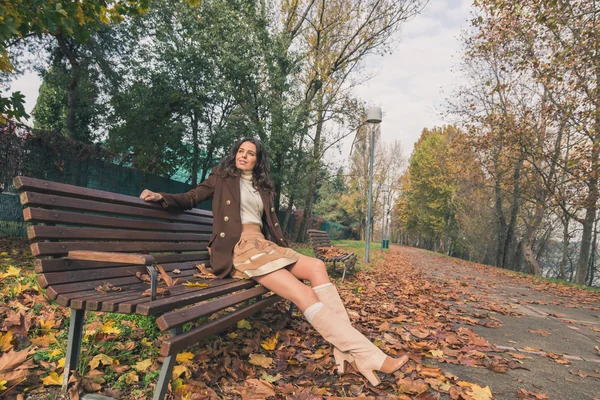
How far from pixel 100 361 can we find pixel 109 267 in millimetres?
586

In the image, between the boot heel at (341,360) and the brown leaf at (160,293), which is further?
the boot heel at (341,360)

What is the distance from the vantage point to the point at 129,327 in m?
2.74

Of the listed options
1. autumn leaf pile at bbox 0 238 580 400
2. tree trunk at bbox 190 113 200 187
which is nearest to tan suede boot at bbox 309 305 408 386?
autumn leaf pile at bbox 0 238 580 400

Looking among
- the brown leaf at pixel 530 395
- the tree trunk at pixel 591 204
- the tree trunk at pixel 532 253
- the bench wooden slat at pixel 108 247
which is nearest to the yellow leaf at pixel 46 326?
the bench wooden slat at pixel 108 247

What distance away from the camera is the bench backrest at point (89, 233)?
6.05 feet

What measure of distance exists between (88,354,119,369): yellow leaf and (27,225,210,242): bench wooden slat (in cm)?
75

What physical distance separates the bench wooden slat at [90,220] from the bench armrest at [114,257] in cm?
24

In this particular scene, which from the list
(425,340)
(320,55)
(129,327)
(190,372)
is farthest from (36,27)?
(320,55)

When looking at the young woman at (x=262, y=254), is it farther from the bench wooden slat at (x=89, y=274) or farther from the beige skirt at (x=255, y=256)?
the bench wooden slat at (x=89, y=274)

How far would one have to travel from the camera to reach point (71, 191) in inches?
83.4

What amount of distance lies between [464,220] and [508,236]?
9.20m

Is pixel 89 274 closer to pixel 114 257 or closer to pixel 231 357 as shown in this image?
pixel 114 257

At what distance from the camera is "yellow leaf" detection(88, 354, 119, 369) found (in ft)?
6.83

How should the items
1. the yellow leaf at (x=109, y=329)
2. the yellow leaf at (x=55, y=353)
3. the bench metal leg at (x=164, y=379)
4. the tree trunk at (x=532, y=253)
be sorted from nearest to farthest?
the bench metal leg at (x=164, y=379) < the yellow leaf at (x=55, y=353) < the yellow leaf at (x=109, y=329) < the tree trunk at (x=532, y=253)
